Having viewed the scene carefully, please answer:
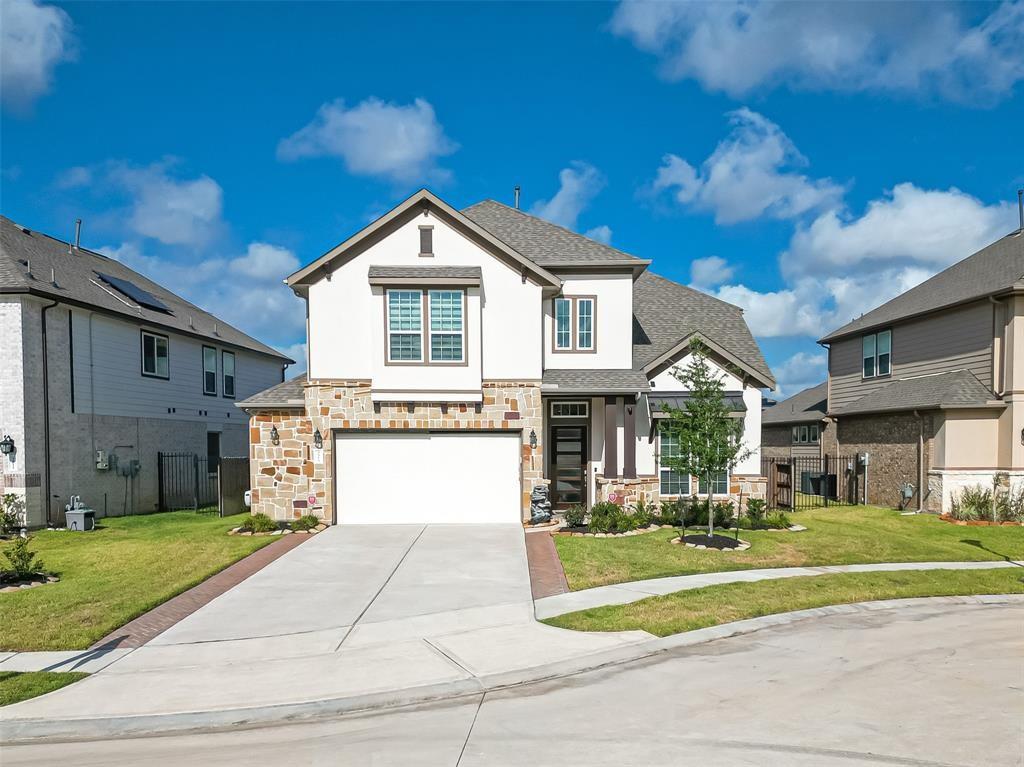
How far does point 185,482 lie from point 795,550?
20618 mm

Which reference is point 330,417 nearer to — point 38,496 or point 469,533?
point 469,533

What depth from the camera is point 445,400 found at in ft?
56.1

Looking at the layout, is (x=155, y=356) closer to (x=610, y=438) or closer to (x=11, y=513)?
(x=11, y=513)

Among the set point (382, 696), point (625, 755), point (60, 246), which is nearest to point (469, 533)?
point (382, 696)

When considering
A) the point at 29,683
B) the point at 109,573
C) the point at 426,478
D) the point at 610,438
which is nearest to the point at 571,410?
the point at 610,438

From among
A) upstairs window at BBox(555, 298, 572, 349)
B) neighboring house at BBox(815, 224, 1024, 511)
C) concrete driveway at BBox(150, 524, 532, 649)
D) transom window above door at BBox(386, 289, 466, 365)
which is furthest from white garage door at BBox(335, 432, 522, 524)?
neighboring house at BBox(815, 224, 1024, 511)

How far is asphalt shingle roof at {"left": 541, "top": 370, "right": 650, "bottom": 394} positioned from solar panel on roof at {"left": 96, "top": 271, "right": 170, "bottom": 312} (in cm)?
1524

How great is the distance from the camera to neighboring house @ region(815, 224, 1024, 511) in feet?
63.6

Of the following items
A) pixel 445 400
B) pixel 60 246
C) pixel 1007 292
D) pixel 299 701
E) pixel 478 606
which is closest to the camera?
pixel 299 701

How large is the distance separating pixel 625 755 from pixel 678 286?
20.4 meters

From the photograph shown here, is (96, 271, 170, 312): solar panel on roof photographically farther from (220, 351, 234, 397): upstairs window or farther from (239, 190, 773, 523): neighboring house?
(239, 190, 773, 523): neighboring house

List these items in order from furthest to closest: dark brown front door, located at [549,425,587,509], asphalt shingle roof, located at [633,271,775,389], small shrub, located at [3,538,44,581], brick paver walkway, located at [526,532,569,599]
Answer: asphalt shingle roof, located at [633,271,775,389]
dark brown front door, located at [549,425,587,509]
small shrub, located at [3,538,44,581]
brick paver walkway, located at [526,532,569,599]

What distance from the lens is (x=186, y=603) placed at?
33.9 feet

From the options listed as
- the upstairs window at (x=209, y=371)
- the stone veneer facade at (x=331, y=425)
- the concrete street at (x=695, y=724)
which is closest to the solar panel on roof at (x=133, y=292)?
the upstairs window at (x=209, y=371)
